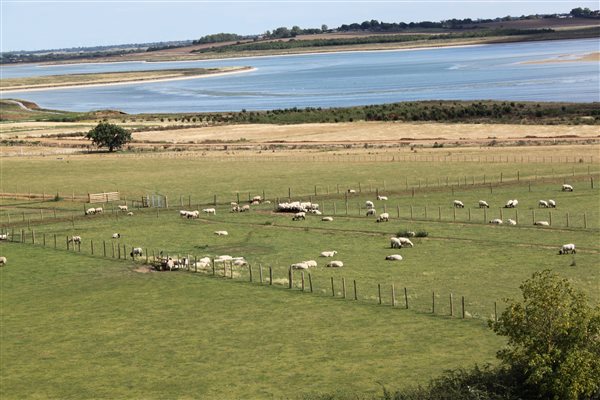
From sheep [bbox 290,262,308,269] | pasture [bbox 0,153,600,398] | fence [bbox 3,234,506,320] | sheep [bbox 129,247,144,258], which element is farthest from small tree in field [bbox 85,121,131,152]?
sheep [bbox 290,262,308,269]

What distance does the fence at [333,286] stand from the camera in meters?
43.0

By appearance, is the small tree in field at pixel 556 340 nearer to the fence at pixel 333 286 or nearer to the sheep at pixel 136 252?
the fence at pixel 333 286

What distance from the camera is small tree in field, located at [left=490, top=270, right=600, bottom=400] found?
2742 cm

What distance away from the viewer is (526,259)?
51938 mm

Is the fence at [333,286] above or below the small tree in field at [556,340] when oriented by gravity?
Result: below

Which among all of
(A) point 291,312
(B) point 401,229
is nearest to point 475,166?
(B) point 401,229

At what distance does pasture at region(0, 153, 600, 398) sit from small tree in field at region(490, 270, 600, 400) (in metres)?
6.36

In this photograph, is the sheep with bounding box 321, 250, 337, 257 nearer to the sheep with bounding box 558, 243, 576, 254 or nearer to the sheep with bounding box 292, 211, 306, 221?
the sheep with bounding box 558, 243, 576, 254

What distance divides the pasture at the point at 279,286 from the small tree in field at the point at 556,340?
6.36 m

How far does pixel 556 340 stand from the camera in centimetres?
2870

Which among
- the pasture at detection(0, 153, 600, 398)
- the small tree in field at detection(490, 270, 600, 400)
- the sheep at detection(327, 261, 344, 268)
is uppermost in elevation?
the small tree in field at detection(490, 270, 600, 400)

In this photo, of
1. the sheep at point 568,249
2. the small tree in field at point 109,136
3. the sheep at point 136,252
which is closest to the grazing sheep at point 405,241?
the sheep at point 568,249

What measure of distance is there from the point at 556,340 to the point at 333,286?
20198 mm

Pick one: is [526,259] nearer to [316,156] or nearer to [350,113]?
[316,156]
